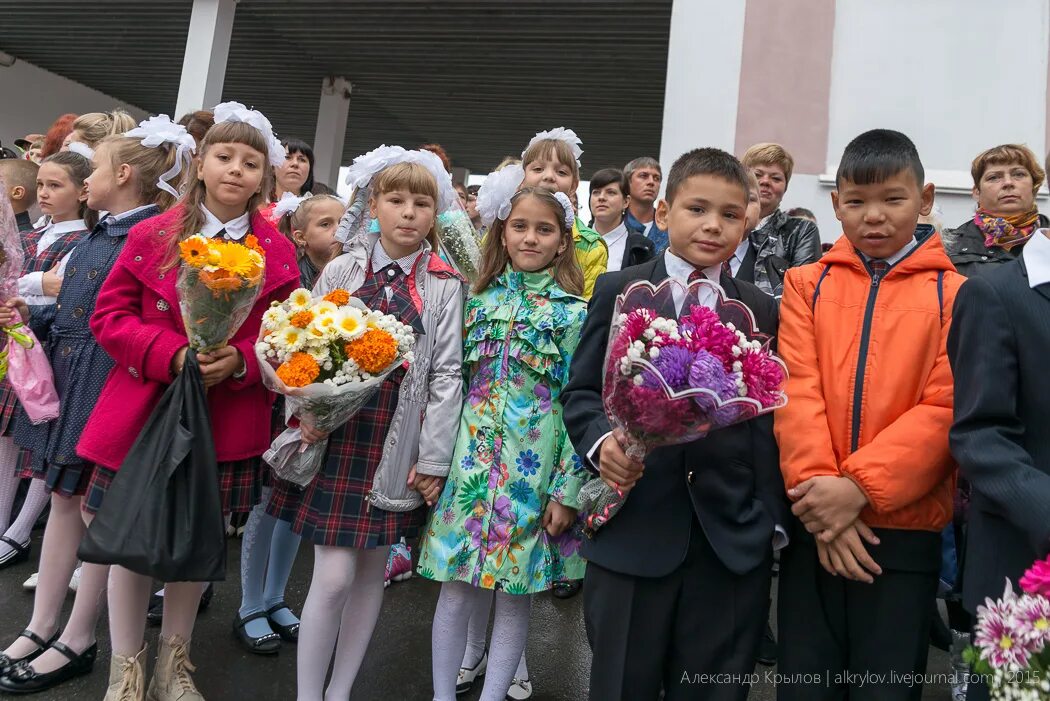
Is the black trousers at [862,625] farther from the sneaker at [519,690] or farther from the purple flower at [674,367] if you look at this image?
the sneaker at [519,690]

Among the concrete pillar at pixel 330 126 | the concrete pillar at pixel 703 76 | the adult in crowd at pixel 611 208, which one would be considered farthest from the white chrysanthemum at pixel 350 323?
the concrete pillar at pixel 330 126

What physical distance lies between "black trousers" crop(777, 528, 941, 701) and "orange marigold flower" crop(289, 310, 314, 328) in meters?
1.62

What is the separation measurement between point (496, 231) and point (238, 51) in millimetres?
12375

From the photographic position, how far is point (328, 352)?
2.25m

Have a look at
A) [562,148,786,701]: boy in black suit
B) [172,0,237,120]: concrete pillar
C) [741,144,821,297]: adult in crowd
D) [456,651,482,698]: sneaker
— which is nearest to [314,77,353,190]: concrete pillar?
[172,0,237,120]: concrete pillar

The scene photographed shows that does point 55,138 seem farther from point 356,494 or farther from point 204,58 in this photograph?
point 204,58

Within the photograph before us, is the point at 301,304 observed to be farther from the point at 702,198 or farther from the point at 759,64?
the point at 759,64

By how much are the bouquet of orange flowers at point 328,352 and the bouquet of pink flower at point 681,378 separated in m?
0.77

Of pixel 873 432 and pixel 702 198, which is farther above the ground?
pixel 702 198

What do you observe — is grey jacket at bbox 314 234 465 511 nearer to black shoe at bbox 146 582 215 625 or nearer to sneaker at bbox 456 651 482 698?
sneaker at bbox 456 651 482 698

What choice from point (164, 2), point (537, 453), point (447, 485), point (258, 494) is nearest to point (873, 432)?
point (537, 453)

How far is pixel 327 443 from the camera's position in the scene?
2561 mm

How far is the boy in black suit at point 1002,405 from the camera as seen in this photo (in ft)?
5.38

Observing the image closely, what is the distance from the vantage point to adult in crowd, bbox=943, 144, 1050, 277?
11.3 feet
